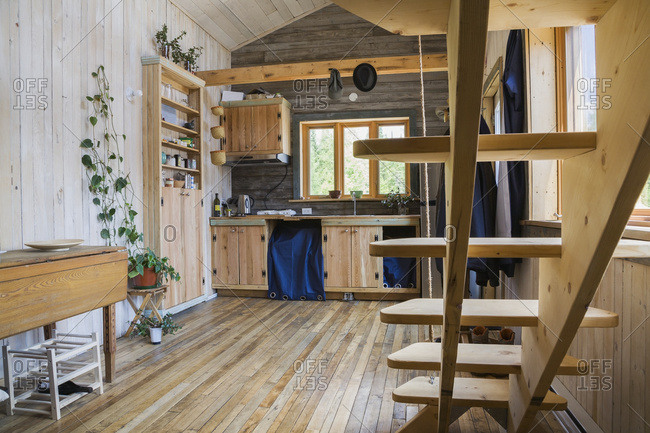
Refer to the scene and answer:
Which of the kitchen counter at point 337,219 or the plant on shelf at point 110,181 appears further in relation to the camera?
the kitchen counter at point 337,219

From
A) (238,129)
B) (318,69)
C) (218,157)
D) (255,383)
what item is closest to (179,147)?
(218,157)

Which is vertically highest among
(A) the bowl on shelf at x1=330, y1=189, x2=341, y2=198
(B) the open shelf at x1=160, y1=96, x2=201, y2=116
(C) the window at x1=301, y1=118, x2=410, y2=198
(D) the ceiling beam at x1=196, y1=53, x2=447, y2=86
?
(D) the ceiling beam at x1=196, y1=53, x2=447, y2=86

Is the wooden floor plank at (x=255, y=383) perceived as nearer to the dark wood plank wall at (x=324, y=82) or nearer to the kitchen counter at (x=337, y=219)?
the kitchen counter at (x=337, y=219)

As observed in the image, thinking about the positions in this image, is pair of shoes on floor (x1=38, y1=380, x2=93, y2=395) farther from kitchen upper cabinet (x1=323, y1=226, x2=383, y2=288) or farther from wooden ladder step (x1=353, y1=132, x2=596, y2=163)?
kitchen upper cabinet (x1=323, y1=226, x2=383, y2=288)

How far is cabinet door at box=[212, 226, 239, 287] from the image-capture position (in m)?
5.07

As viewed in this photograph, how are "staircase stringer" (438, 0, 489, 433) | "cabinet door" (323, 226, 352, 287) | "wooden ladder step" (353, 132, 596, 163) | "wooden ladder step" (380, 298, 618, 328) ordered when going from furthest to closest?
"cabinet door" (323, 226, 352, 287) < "wooden ladder step" (380, 298, 618, 328) < "wooden ladder step" (353, 132, 596, 163) < "staircase stringer" (438, 0, 489, 433)

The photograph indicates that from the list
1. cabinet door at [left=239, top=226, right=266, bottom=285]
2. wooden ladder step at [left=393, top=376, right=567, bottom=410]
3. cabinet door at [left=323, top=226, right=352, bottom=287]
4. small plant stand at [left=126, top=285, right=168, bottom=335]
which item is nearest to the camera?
wooden ladder step at [left=393, top=376, right=567, bottom=410]

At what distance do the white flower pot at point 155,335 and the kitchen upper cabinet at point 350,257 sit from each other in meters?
2.02

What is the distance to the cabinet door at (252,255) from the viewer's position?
497 cm

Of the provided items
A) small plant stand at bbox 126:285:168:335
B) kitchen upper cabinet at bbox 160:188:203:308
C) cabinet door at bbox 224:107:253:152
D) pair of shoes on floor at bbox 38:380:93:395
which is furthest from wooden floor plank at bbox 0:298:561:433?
cabinet door at bbox 224:107:253:152

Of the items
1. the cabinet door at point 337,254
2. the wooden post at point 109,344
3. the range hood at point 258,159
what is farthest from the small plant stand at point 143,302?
the range hood at point 258,159

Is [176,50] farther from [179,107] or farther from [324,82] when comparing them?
[324,82]

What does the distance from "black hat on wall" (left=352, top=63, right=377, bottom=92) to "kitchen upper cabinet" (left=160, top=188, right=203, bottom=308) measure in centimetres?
205

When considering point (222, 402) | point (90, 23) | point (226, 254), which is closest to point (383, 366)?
point (222, 402)
